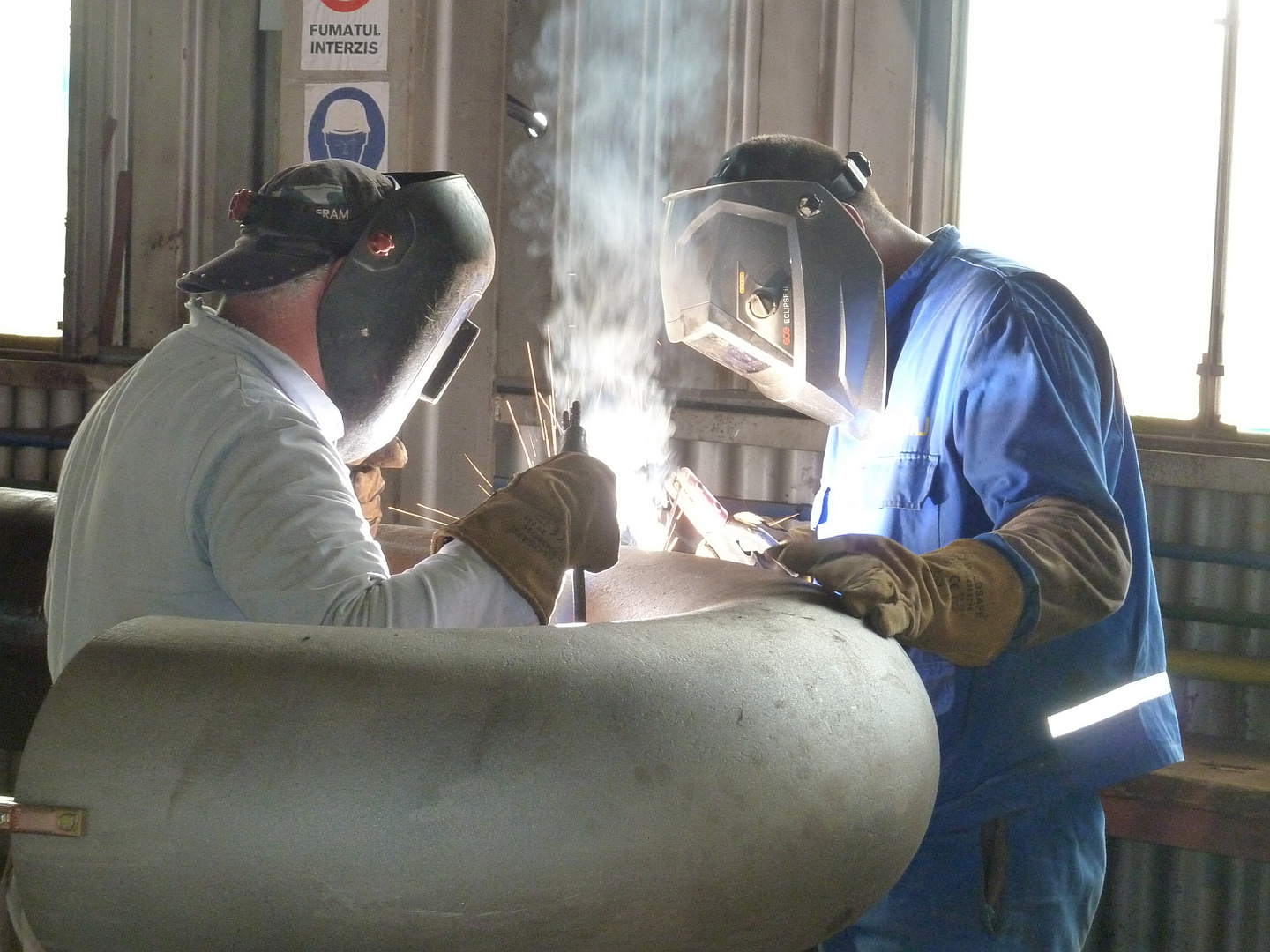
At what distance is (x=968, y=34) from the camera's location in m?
3.39

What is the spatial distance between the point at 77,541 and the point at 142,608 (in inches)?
5.4

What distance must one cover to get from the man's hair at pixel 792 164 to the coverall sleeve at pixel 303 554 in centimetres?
95

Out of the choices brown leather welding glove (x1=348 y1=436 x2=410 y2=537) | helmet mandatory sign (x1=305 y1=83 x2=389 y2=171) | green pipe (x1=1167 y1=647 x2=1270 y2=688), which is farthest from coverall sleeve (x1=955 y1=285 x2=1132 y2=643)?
helmet mandatory sign (x1=305 y1=83 x2=389 y2=171)

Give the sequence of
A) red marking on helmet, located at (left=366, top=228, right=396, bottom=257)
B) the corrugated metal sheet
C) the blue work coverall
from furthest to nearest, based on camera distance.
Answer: the corrugated metal sheet
the blue work coverall
red marking on helmet, located at (left=366, top=228, right=396, bottom=257)

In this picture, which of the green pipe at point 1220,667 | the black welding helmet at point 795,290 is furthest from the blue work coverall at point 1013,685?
the green pipe at point 1220,667

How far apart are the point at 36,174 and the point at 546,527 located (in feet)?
13.0

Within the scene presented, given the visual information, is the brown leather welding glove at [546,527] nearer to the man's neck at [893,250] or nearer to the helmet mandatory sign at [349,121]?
the man's neck at [893,250]

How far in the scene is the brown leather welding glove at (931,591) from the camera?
1.31 m

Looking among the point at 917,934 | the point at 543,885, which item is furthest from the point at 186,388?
the point at 917,934

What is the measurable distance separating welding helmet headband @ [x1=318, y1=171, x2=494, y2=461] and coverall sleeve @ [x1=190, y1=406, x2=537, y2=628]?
A: 0.25 m

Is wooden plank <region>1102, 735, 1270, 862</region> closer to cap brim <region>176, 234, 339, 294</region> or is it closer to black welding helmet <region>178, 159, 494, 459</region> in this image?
black welding helmet <region>178, 159, 494, 459</region>

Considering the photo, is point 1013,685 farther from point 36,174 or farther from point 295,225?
point 36,174

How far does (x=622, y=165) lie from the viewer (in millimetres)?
3648

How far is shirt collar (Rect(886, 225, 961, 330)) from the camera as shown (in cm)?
194
